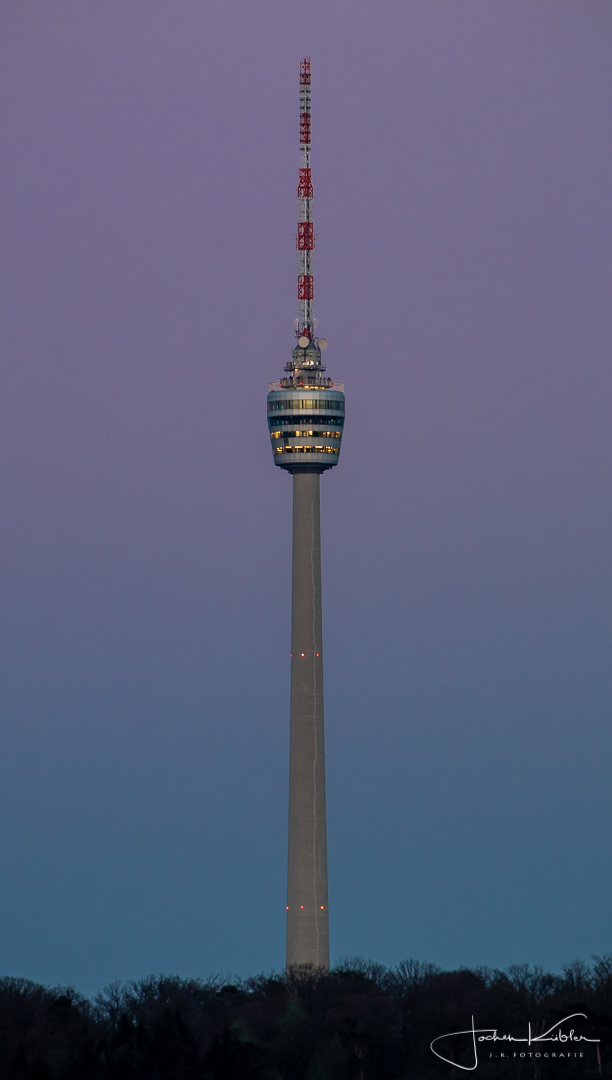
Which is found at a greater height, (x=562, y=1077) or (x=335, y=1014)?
(x=335, y=1014)

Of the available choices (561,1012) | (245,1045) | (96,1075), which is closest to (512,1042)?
(561,1012)

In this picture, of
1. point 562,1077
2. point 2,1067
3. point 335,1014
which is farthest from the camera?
point 335,1014

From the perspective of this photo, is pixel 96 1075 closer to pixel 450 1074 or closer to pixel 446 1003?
pixel 450 1074

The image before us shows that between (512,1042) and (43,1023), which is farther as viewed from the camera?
(43,1023)

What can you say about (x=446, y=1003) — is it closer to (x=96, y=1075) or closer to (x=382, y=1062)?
(x=382, y=1062)

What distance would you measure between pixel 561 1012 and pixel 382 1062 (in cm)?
1505

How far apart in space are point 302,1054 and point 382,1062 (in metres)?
6.48

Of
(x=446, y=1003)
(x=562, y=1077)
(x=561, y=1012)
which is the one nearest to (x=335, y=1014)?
(x=446, y=1003)

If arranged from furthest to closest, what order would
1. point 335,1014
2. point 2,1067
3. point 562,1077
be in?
1. point 335,1014
2. point 2,1067
3. point 562,1077

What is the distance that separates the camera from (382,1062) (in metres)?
178

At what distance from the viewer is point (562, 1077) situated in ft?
529

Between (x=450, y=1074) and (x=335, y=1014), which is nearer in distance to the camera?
(x=450, y=1074)

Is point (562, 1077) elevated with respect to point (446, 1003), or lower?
lower

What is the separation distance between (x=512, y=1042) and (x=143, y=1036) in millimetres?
29065
